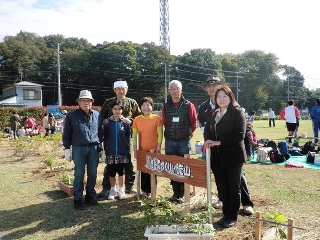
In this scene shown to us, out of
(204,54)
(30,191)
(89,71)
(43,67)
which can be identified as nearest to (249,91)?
(204,54)

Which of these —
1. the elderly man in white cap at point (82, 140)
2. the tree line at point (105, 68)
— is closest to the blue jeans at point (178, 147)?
the elderly man in white cap at point (82, 140)

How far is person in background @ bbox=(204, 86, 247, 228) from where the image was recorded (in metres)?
3.84

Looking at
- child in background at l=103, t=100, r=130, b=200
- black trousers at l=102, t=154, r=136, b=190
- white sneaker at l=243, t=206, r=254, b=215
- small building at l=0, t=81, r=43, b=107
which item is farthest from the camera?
small building at l=0, t=81, r=43, b=107

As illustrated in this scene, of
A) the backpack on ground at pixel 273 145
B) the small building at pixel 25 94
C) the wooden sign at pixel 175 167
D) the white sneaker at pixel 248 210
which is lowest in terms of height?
the white sneaker at pixel 248 210

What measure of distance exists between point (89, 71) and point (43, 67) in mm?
8733

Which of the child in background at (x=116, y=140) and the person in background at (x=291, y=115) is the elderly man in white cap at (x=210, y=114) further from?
the person in background at (x=291, y=115)

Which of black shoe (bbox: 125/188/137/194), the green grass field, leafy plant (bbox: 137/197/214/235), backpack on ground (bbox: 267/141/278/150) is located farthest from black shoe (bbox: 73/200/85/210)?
the green grass field

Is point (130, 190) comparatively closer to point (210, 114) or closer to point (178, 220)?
point (210, 114)

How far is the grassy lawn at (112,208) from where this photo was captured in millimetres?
4039

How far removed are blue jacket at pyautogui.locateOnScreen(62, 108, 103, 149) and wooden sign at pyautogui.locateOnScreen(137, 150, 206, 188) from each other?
81cm

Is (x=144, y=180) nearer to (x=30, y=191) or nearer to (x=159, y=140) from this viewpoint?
(x=159, y=140)

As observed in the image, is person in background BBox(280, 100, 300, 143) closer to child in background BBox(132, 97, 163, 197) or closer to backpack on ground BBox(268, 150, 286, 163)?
backpack on ground BBox(268, 150, 286, 163)

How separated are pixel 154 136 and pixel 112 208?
4.37 ft

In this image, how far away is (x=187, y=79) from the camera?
58.5 m
